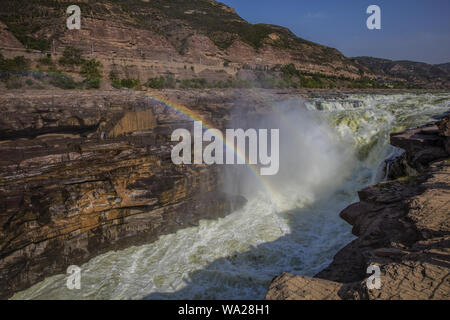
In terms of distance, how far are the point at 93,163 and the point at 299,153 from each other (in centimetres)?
828

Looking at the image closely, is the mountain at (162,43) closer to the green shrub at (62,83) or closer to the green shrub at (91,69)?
the green shrub at (91,69)

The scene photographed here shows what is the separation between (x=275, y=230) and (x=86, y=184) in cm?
516

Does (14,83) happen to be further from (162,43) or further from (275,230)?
(162,43)

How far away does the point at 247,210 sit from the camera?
363 inches

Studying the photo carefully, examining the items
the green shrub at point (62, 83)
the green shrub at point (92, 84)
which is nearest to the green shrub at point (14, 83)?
the green shrub at point (62, 83)

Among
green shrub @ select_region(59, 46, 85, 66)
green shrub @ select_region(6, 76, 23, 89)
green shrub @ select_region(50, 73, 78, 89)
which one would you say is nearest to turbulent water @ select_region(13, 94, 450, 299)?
green shrub @ select_region(6, 76, 23, 89)

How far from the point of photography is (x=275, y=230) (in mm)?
7684

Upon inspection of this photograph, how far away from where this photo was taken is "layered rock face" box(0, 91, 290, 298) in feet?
19.3

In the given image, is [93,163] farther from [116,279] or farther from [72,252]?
[116,279]

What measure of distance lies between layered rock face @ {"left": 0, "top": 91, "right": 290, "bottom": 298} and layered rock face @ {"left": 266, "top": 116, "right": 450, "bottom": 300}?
5109 mm

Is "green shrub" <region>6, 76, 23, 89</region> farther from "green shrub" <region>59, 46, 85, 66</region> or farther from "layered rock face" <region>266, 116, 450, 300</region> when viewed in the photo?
"layered rock face" <region>266, 116, 450, 300</region>

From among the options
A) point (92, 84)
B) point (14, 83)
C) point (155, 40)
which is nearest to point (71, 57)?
point (92, 84)

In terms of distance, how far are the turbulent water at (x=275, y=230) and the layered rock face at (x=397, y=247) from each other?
6.96ft
